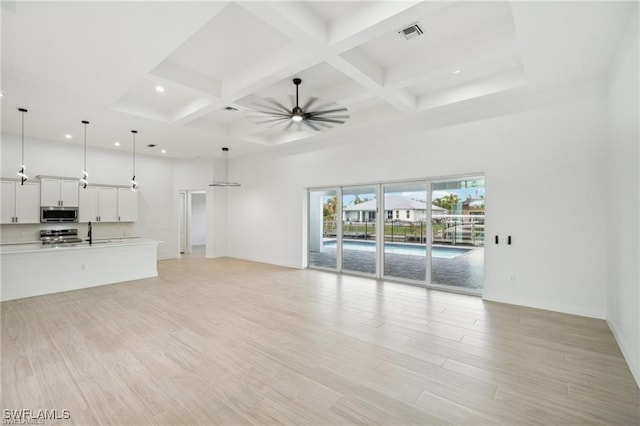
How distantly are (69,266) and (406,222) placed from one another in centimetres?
681

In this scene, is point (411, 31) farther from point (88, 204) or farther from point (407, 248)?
point (88, 204)

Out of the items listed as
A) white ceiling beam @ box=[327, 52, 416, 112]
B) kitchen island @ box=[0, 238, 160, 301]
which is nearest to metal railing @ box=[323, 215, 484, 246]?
white ceiling beam @ box=[327, 52, 416, 112]

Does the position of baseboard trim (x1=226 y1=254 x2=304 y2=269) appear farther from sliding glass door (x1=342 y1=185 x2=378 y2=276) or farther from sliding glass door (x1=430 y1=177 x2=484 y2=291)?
sliding glass door (x1=430 y1=177 x2=484 y2=291)

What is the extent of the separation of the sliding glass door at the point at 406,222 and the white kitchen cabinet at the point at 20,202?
26.7 ft

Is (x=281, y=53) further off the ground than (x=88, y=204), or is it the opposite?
(x=281, y=53)

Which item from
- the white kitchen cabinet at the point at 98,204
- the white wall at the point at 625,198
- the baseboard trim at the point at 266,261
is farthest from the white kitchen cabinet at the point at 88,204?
the white wall at the point at 625,198

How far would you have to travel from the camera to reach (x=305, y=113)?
4.38m

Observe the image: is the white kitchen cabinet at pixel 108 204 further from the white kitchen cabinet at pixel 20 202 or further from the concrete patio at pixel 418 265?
the concrete patio at pixel 418 265

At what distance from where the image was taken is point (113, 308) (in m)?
4.57

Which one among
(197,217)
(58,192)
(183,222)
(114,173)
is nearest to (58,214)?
(58,192)

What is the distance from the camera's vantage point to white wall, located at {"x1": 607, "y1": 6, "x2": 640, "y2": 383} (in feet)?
9.08

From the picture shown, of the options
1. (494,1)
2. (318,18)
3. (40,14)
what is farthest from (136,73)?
(494,1)

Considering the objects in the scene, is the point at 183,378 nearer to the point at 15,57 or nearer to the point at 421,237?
the point at 15,57

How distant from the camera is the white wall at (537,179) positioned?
4.15m
